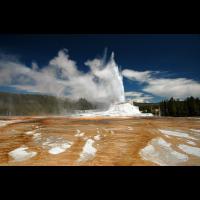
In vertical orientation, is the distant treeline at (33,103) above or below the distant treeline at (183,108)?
above

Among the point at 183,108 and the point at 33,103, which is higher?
the point at 33,103

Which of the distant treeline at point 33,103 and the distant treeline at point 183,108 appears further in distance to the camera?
the distant treeline at point 33,103

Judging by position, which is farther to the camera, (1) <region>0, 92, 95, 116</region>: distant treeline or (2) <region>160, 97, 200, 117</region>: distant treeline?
(1) <region>0, 92, 95, 116</region>: distant treeline

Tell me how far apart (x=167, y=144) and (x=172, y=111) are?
21757 mm

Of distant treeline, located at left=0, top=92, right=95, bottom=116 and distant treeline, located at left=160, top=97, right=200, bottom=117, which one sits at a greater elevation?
distant treeline, located at left=0, top=92, right=95, bottom=116

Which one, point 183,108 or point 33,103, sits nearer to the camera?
point 183,108

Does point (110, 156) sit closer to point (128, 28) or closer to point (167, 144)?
point (167, 144)

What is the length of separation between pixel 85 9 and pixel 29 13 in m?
0.58

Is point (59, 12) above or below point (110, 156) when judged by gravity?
above
